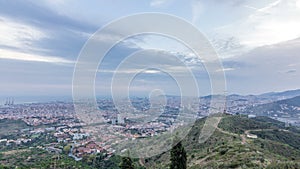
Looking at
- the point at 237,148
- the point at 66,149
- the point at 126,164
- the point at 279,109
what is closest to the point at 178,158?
the point at 126,164

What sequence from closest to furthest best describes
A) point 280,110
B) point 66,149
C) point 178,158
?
point 178,158, point 66,149, point 280,110

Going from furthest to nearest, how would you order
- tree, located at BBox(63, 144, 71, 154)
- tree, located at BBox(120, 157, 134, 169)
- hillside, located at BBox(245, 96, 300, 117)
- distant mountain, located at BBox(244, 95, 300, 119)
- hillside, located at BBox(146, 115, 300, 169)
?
hillside, located at BBox(245, 96, 300, 117) < distant mountain, located at BBox(244, 95, 300, 119) < tree, located at BBox(63, 144, 71, 154) < hillside, located at BBox(146, 115, 300, 169) < tree, located at BBox(120, 157, 134, 169)

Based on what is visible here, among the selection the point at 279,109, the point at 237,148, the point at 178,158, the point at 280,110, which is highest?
the point at 178,158

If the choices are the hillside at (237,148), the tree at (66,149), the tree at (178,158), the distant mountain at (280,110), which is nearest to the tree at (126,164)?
the tree at (178,158)

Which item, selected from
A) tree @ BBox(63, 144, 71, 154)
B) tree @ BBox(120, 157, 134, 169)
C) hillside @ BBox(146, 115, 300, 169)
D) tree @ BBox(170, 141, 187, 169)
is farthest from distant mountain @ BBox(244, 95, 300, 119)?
tree @ BBox(120, 157, 134, 169)

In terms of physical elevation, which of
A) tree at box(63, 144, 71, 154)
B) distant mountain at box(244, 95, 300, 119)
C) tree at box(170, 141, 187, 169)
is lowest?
tree at box(63, 144, 71, 154)

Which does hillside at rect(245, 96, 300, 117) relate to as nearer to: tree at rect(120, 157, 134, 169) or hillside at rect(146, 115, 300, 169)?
hillside at rect(146, 115, 300, 169)

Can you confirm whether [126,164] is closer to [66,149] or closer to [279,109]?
[66,149]

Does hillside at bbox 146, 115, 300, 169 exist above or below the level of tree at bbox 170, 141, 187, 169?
below

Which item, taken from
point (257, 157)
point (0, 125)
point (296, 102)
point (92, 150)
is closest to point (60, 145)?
point (92, 150)
